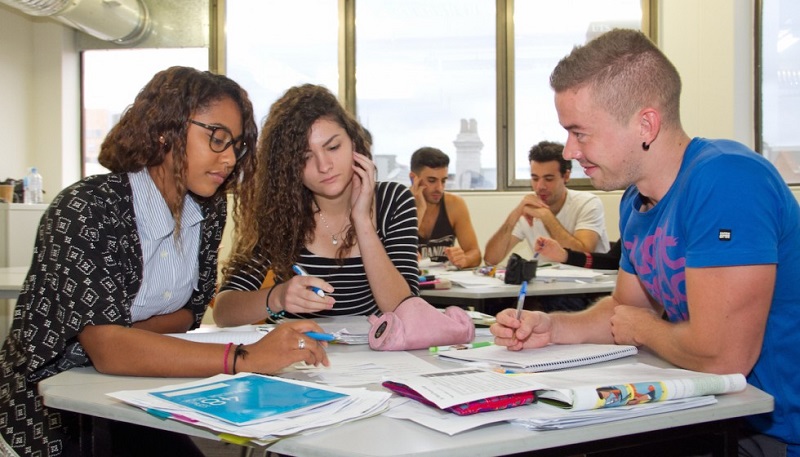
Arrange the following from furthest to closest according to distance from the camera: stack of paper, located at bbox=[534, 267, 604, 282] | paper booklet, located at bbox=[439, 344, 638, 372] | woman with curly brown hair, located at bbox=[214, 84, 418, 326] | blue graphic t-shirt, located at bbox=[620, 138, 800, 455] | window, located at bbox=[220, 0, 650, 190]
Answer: window, located at bbox=[220, 0, 650, 190] < stack of paper, located at bbox=[534, 267, 604, 282] < woman with curly brown hair, located at bbox=[214, 84, 418, 326] < paper booklet, located at bbox=[439, 344, 638, 372] < blue graphic t-shirt, located at bbox=[620, 138, 800, 455]

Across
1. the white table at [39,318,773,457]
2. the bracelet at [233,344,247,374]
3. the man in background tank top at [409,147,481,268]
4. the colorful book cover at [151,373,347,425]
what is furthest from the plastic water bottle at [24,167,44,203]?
the colorful book cover at [151,373,347,425]

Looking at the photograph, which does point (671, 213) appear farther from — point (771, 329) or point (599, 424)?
point (599, 424)

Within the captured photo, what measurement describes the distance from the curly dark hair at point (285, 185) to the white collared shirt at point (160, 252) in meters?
0.40

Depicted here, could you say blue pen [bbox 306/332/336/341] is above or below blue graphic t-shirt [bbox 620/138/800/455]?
below

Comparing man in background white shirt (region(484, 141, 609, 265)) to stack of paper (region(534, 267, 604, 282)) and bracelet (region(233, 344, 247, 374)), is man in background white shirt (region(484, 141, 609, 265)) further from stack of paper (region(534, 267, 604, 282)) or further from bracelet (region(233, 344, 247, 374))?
bracelet (region(233, 344, 247, 374))

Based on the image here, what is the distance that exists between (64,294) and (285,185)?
99cm

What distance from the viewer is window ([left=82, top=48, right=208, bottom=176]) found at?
24.3ft

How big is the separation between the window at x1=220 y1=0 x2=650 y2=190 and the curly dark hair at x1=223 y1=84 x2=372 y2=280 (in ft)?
14.0

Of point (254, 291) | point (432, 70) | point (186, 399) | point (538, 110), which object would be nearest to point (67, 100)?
point (432, 70)

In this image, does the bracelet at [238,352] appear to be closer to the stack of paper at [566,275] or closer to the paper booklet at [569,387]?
the paper booklet at [569,387]

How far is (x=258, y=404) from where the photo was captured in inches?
46.2

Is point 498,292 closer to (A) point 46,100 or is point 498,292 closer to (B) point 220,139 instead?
(B) point 220,139

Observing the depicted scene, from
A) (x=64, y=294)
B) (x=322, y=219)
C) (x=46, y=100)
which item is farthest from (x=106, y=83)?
(x=64, y=294)

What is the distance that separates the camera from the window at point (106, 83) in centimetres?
739
